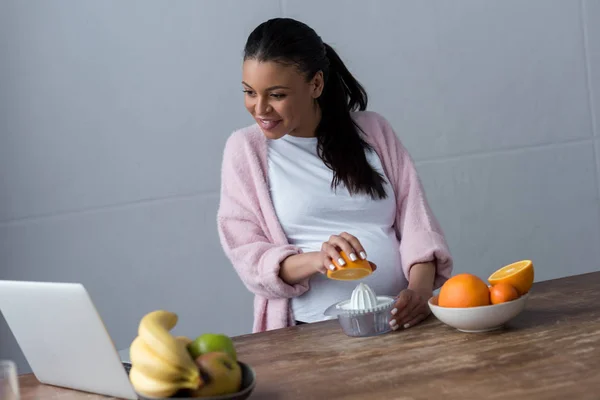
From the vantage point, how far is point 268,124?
2.31 m

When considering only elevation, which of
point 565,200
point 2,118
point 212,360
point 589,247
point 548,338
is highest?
point 2,118

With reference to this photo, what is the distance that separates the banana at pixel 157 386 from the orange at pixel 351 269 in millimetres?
671

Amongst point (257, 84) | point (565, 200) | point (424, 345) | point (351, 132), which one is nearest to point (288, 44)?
point (257, 84)

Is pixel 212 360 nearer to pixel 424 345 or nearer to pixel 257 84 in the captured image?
pixel 424 345

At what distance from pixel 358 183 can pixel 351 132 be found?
0.62ft

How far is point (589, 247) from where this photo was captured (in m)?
3.96

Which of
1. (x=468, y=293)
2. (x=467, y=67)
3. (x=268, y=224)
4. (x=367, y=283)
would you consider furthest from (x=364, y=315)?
(x=467, y=67)

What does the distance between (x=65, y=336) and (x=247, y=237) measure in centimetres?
94

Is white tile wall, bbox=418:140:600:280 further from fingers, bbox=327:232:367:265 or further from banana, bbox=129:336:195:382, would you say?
banana, bbox=129:336:195:382

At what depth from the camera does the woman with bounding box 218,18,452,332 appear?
2.31 metres

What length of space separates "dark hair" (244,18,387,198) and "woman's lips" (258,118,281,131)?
17cm

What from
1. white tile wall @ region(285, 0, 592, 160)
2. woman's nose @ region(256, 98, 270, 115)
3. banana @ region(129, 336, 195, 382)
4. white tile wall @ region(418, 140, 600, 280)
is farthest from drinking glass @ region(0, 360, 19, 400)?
white tile wall @ region(418, 140, 600, 280)

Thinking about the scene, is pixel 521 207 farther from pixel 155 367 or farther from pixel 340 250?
pixel 155 367

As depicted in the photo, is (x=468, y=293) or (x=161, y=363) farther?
(x=468, y=293)
